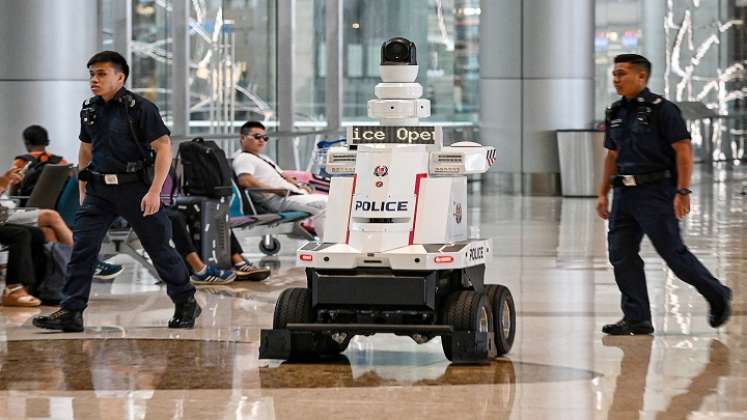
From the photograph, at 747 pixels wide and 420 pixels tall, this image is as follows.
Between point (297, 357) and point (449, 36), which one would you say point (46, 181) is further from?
point (449, 36)

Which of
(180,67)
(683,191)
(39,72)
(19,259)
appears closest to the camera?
(683,191)

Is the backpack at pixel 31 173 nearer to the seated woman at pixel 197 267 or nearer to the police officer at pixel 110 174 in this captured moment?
the seated woman at pixel 197 267

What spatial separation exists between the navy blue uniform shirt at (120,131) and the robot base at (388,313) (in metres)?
1.44

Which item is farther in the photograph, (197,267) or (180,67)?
(180,67)

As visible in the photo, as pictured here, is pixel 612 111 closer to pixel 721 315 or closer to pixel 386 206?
pixel 721 315

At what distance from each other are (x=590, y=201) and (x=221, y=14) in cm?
519

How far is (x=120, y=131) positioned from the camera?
28.1ft

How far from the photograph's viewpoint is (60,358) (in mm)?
7750

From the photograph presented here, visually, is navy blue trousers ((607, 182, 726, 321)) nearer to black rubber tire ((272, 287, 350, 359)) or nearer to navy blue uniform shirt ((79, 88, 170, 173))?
black rubber tire ((272, 287, 350, 359))

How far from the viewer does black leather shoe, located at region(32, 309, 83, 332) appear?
852 centimetres

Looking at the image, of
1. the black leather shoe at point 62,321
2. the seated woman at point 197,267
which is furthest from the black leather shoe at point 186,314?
the seated woman at point 197,267

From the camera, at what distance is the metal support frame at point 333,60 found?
23094 mm

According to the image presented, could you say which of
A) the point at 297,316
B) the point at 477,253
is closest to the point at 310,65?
the point at 477,253

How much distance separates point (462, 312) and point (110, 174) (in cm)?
224
